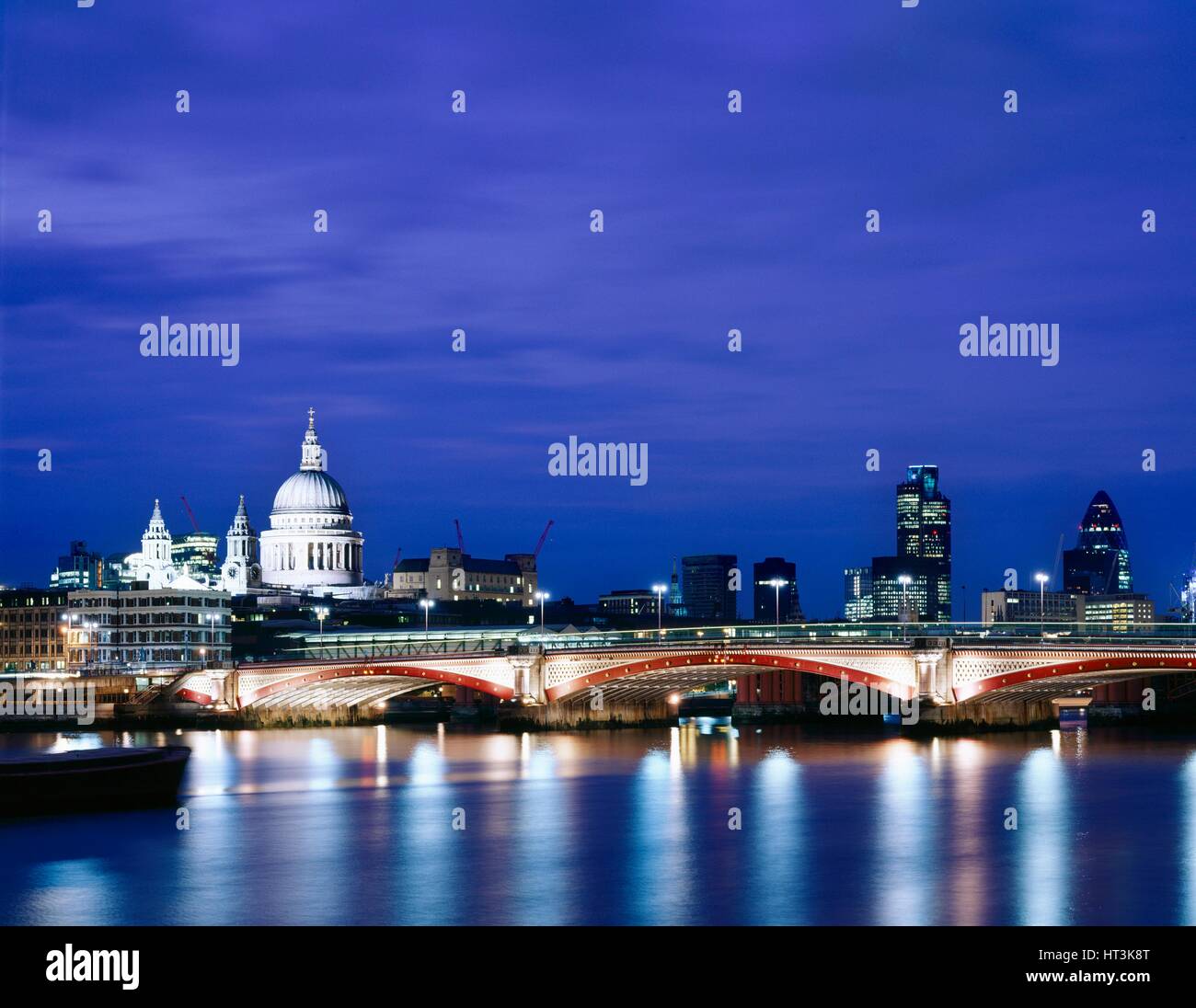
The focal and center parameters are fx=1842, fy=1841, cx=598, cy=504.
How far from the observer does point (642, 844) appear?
47.6 meters

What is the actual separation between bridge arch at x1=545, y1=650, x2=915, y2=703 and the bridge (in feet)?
0.26

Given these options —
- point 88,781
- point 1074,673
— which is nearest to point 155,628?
point 1074,673

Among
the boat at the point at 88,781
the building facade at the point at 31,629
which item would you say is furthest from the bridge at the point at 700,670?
the building facade at the point at 31,629

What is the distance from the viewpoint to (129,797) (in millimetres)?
55781

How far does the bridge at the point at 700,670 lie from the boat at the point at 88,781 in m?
35.8

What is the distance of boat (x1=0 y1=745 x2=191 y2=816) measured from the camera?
173 feet

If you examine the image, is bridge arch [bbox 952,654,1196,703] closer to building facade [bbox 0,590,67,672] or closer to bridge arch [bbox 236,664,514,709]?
bridge arch [bbox 236,664,514,709]

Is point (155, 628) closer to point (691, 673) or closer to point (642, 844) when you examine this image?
point (691, 673)

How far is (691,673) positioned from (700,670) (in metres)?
1.11
